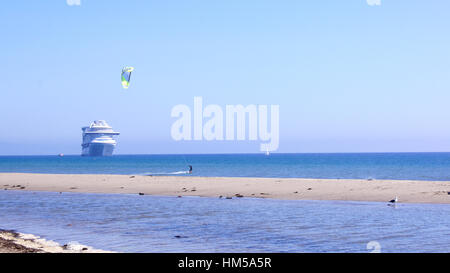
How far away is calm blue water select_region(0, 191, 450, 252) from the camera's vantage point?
1394cm

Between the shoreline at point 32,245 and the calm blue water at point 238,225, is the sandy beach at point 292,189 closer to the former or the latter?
the calm blue water at point 238,225

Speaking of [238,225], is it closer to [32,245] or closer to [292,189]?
[32,245]

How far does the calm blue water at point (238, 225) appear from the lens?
13.9m

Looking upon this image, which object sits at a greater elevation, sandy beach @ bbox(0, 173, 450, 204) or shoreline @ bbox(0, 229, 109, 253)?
sandy beach @ bbox(0, 173, 450, 204)

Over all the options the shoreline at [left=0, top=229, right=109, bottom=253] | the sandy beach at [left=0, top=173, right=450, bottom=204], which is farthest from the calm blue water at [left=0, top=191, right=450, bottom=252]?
the sandy beach at [left=0, top=173, right=450, bottom=204]

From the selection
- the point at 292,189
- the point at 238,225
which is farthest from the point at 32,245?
the point at 292,189

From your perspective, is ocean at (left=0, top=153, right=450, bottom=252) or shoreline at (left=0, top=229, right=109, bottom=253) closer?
shoreline at (left=0, top=229, right=109, bottom=253)

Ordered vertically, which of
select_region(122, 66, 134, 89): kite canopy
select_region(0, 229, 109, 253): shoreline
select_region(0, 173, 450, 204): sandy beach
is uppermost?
select_region(122, 66, 134, 89): kite canopy

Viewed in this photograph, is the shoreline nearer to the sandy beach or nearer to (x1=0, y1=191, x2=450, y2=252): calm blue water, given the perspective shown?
(x1=0, y1=191, x2=450, y2=252): calm blue water

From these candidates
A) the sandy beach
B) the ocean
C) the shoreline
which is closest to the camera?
the shoreline

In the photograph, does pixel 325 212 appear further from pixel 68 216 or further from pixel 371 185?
pixel 371 185

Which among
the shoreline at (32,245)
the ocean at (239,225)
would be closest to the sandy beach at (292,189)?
the ocean at (239,225)
